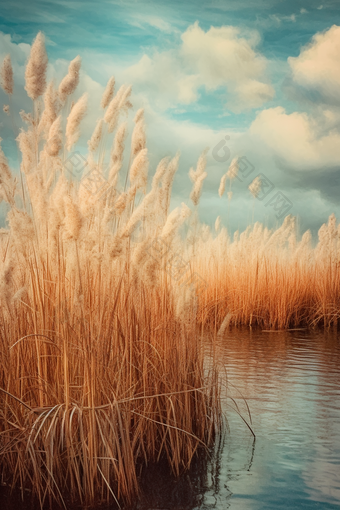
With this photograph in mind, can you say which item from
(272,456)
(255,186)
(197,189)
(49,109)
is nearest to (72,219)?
(49,109)

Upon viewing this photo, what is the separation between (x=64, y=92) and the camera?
2459 millimetres

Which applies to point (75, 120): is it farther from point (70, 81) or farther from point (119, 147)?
point (119, 147)

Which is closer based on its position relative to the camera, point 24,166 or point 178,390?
point 24,166

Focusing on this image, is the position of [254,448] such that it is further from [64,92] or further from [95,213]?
[64,92]

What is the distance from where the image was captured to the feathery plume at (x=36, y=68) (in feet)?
7.66

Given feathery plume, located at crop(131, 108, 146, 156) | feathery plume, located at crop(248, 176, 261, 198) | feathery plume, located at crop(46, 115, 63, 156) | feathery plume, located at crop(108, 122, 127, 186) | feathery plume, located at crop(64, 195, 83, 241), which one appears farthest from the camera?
feathery plume, located at crop(248, 176, 261, 198)

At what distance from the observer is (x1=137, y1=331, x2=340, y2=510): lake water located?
2.35 m

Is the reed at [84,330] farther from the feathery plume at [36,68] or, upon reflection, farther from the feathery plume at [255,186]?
the feathery plume at [255,186]

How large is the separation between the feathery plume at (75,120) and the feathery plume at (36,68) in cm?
19

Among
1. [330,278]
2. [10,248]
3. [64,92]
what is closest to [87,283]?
[10,248]

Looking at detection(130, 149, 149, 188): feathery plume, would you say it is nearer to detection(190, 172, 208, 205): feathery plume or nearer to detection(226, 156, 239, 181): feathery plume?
detection(190, 172, 208, 205): feathery plume

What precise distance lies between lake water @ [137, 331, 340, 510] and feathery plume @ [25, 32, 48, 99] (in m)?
1.67

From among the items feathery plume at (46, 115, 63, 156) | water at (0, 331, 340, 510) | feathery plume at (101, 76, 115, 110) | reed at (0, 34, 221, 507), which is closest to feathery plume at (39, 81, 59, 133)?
reed at (0, 34, 221, 507)

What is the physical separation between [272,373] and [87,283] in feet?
8.96
